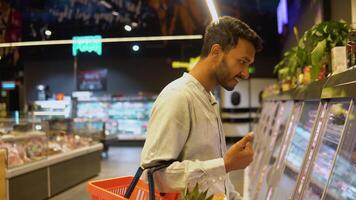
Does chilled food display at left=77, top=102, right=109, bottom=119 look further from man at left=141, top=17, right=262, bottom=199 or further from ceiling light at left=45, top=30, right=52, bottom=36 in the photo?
man at left=141, top=17, right=262, bottom=199

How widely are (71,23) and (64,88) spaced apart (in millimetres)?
5045

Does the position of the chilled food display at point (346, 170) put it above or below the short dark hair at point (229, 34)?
below

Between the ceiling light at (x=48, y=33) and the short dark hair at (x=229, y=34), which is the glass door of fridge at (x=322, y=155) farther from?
the ceiling light at (x=48, y=33)

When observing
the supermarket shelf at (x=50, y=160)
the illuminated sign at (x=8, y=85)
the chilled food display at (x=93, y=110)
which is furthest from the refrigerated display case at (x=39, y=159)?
the illuminated sign at (x=8, y=85)

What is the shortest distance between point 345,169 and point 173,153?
880mm

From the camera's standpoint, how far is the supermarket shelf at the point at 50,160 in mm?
5462

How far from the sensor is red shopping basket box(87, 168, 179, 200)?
150 centimetres

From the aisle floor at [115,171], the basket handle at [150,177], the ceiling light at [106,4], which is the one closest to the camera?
the basket handle at [150,177]

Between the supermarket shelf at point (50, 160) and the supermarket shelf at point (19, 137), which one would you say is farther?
the supermarket shelf at point (19, 137)

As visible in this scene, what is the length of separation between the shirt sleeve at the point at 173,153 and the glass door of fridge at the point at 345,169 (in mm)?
655

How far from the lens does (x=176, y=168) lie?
1.52 m

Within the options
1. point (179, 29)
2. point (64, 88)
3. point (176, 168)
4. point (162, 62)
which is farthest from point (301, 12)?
point (64, 88)

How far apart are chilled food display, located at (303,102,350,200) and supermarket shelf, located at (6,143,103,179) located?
4111mm

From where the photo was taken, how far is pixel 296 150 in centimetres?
358
